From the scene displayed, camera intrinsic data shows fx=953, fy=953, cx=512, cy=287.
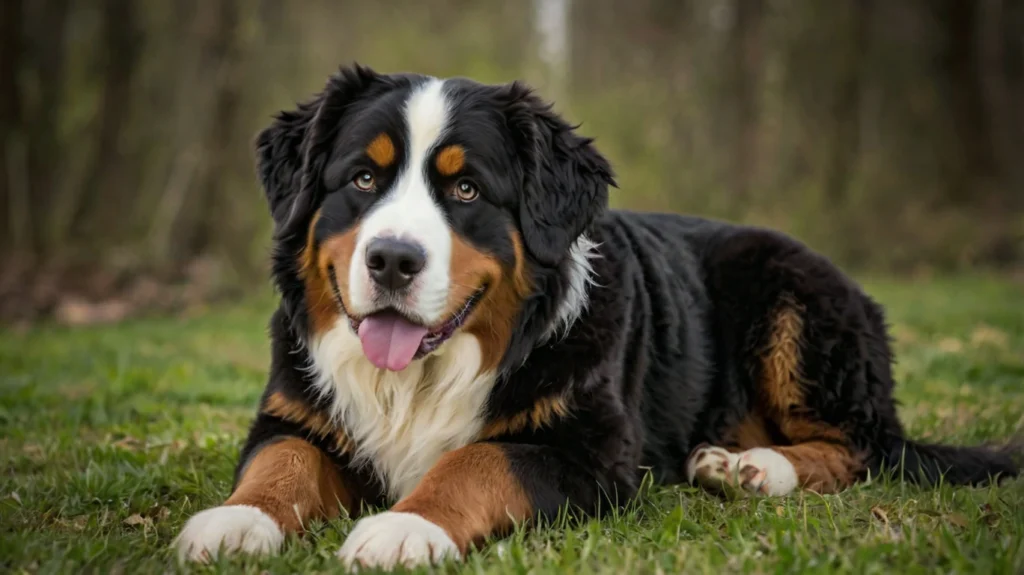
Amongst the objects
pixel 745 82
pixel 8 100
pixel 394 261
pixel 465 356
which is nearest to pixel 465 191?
pixel 394 261

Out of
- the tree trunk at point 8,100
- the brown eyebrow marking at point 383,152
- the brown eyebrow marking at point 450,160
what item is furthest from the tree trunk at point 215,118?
the brown eyebrow marking at point 450,160

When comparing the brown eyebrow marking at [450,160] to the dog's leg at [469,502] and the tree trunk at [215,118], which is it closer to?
the dog's leg at [469,502]

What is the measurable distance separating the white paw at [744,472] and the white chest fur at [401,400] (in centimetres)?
105

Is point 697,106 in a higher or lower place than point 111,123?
higher

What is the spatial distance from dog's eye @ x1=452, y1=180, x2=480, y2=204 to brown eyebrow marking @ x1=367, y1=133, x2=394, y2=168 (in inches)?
10.2

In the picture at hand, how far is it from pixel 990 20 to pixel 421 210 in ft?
56.6

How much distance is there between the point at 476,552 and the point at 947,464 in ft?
7.18

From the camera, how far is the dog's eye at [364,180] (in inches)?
140

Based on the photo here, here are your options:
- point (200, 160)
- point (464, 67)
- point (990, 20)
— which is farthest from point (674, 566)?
point (990, 20)

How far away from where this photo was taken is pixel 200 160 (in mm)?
12641

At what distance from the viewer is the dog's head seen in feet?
10.8

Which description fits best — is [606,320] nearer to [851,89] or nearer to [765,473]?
[765,473]

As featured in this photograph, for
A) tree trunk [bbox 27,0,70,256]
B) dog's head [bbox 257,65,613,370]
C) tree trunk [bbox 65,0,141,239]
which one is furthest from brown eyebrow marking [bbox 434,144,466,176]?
tree trunk [bbox 65,0,141,239]

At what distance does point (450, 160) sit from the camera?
350cm
